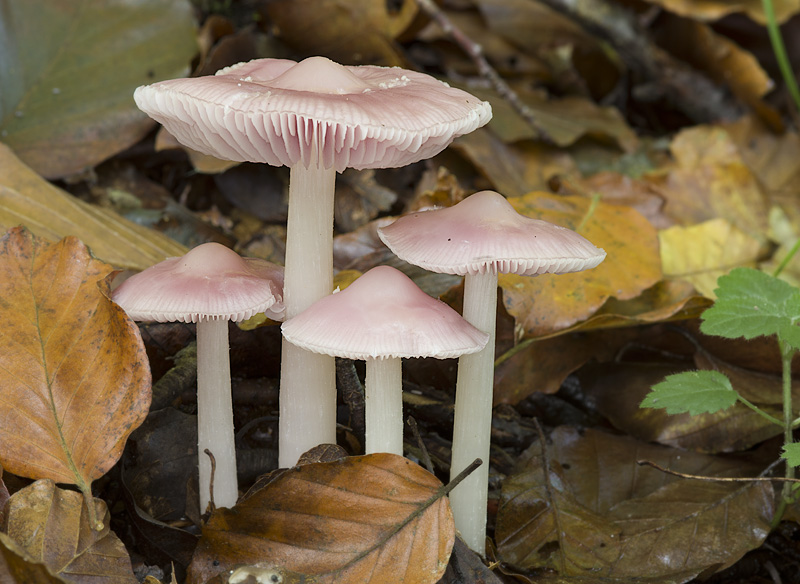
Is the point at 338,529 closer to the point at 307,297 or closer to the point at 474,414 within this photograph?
the point at 474,414

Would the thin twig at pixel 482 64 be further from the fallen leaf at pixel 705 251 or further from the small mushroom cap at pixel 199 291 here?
the small mushroom cap at pixel 199 291

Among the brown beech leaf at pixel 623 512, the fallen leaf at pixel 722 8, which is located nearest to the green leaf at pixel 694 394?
the brown beech leaf at pixel 623 512

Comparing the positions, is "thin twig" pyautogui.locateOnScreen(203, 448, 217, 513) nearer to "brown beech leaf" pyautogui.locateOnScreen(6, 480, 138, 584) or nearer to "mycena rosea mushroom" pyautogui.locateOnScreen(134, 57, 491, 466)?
"mycena rosea mushroom" pyautogui.locateOnScreen(134, 57, 491, 466)

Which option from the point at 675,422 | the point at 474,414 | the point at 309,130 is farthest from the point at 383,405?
the point at 675,422

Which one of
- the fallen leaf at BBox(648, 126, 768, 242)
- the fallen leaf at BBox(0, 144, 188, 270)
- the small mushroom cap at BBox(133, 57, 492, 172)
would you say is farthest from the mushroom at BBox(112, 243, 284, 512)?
the fallen leaf at BBox(648, 126, 768, 242)

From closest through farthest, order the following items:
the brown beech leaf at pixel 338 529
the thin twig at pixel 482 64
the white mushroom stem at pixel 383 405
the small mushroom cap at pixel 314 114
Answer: the small mushroom cap at pixel 314 114 < the brown beech leaf at pixel 338 529 < the white mushroom stem at pixel 383 405 < the thin twig at pixel 482 64

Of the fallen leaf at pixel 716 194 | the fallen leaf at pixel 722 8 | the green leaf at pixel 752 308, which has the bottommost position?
the fallen leaf at pixel 716 194

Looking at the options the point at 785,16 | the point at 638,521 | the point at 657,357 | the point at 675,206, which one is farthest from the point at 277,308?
the point at 785,16
